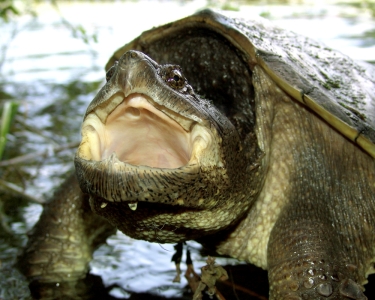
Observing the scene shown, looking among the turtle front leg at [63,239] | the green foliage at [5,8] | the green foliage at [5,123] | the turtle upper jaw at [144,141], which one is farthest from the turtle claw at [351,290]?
the green foliage at [5,8]

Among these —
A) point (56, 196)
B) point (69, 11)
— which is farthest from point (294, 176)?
point (69, 11)

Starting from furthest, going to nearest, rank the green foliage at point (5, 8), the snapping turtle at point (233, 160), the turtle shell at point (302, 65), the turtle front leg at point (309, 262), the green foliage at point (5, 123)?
1. the green foliage at point (5, 8)
2. the green foliage at point (5, 123)
3. the turtle shell at point (302, 65)
4. the turtle front leg at point (309, 262)
5. the snapping turtle at point (233, 160)

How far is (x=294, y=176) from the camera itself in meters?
2.27

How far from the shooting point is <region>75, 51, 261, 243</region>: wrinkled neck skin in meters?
1.58

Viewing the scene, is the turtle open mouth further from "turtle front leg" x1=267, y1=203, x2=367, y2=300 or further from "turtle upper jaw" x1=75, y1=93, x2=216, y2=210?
"turtle front leg" x1=267, y1=203, x2=367, y2=300

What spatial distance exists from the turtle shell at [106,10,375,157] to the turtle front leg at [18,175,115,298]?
0.98 meters

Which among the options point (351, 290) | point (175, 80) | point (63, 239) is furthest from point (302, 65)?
point (63, 239)

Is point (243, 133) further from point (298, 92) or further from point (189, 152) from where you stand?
point (189, 152)

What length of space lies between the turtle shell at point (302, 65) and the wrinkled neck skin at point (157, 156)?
17.4 inches

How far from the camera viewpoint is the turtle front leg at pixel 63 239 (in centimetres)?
261

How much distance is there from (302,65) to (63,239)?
5.25 ft

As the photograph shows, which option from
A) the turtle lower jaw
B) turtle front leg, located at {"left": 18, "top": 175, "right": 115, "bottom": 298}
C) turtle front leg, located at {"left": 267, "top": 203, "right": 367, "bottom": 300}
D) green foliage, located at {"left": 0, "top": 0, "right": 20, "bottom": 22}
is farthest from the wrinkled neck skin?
green foliage, located at {"left": 0, "top": 0, "right": 20, "bottom": 22}

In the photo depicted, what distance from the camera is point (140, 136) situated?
6.06 feet

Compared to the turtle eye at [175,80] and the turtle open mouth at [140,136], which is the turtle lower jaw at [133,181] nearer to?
the turtle open mouth at [140,136]
